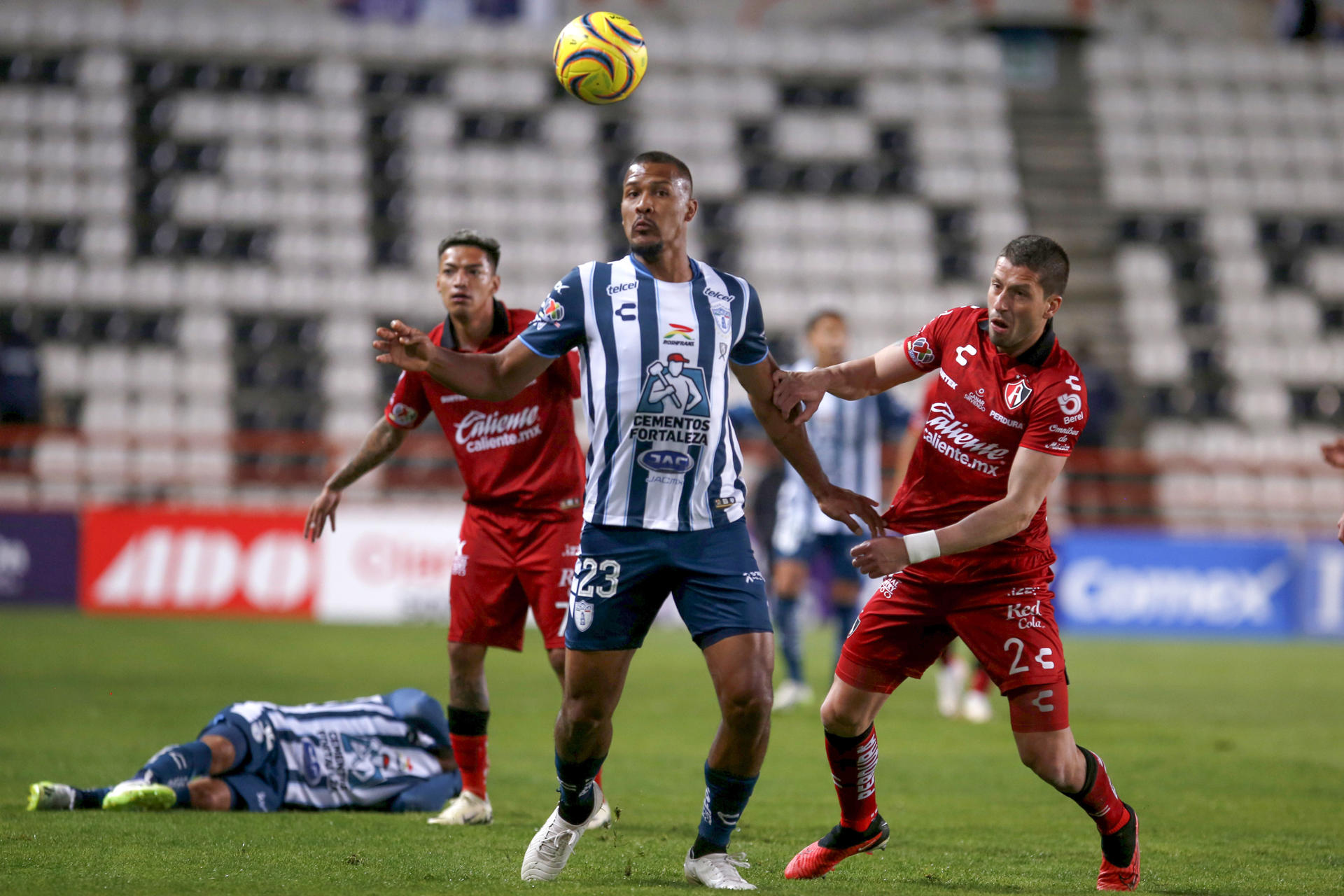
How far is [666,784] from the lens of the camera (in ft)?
24.3

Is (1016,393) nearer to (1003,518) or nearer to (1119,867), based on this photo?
(1003,518)

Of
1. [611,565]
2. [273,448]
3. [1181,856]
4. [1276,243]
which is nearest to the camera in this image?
[611,565]

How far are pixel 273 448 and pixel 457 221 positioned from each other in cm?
555

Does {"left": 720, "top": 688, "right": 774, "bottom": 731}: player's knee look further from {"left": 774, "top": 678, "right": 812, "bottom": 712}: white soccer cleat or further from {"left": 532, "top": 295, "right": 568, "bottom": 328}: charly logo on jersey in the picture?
{"left": 774, "top": 678, "right": 812, "bottom": 712}: white soccer cleat

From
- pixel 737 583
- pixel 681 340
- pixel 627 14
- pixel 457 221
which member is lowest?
pixel 737 583

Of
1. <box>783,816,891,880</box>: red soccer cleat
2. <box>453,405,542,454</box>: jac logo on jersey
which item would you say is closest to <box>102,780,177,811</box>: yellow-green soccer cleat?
<box>453,405,542,454</box>: jac logo on jersey

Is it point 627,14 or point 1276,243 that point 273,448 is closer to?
→ point 627,14

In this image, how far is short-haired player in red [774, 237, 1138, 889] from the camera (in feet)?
16.3

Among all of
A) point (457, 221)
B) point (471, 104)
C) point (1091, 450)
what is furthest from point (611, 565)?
point (471, 104)

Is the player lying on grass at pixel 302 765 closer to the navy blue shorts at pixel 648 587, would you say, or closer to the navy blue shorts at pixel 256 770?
the navy blue shorts at pixel 256 770

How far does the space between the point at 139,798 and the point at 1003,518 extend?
12.1 ft

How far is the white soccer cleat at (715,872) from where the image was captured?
4.81 meters

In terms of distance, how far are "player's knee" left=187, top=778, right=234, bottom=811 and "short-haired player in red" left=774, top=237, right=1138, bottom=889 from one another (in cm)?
251

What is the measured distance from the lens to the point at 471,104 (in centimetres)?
2248
